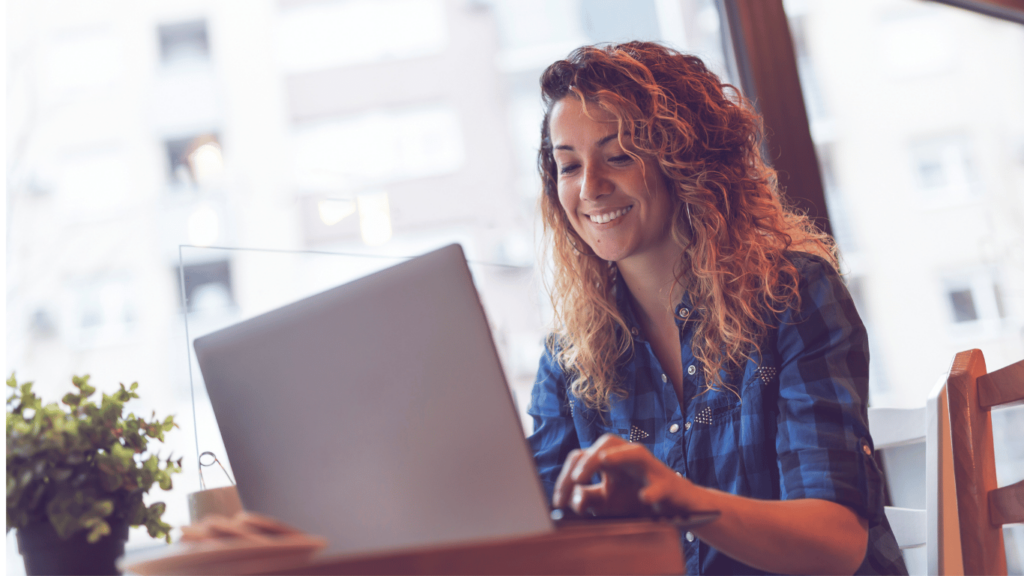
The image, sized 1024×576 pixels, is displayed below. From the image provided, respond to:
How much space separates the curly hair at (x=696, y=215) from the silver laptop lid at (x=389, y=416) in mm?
584

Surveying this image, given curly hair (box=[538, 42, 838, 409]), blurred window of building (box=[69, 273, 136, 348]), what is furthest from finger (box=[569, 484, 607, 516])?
blurred window of building (box=[69, 273, 136, 348])

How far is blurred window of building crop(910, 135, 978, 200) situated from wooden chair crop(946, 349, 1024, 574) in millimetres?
1164

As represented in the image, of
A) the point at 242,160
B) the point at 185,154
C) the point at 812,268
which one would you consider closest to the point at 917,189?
the point at 812,268

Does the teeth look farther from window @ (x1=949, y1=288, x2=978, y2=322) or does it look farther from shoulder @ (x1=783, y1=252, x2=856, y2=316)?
window @ (x1=949, y1=288, x2=978, y2=322)

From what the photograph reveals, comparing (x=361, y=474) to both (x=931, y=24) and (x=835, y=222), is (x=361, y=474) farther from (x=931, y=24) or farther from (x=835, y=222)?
(x=931, y=24)

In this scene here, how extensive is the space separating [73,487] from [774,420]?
84cm

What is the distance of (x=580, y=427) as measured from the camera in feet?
4.18

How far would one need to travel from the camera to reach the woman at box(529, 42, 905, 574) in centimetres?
98

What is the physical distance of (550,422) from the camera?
1.32 m

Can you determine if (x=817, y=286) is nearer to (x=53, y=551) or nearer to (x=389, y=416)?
(x=389, y=416)

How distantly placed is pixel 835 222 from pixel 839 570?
1.22 metres

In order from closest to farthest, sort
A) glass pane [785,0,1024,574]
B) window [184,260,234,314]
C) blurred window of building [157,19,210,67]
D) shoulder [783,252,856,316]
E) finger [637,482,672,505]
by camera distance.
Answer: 1. finger [637,482,672,505]
2. shoulder [783,252,856,316]
3. window [184,260,234,314]
4. blurred window of building [157,19,210,67]
5. glass pane [785,0,1024,574]

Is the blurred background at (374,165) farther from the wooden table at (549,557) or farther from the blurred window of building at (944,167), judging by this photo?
the wooden table at (549,557)

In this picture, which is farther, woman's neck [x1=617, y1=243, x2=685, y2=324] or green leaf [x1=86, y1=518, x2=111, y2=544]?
woman's neck [x1=617, y1=243, x2=685, y2=324]
